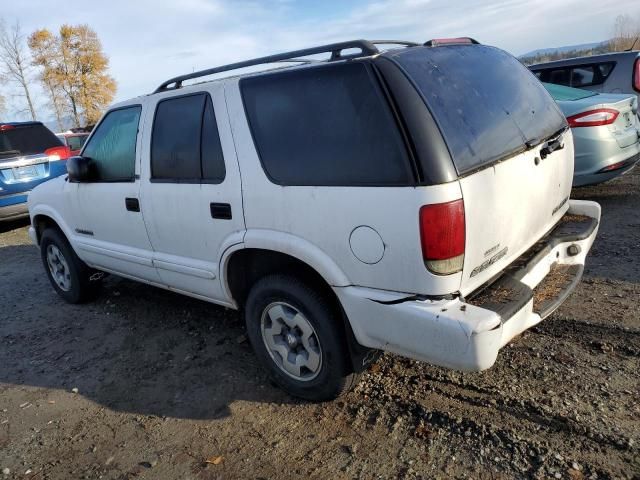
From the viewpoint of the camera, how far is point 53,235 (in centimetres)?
489

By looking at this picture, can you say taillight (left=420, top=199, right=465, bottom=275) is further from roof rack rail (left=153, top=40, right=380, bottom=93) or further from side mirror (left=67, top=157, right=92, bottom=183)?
side mirror (left=67, top=157, right=92, bottom=183)

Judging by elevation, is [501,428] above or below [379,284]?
below

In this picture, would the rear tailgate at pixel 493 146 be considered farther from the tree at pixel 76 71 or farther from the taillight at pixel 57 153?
the tree at pixel 76 71

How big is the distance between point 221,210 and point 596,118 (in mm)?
4608

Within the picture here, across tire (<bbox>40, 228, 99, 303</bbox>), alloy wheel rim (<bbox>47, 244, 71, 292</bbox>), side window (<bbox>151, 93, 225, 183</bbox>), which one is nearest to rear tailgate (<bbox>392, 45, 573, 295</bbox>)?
side window (<bbox>151, 93, 225, 183</bbox>)

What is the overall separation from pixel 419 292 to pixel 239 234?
3.83 ft

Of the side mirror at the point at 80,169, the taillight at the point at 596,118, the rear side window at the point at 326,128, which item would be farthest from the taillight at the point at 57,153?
the taillight at the point at 596,118

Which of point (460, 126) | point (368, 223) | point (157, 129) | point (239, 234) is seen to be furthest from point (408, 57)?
point (157, 129)

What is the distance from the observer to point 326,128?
8.39 ft

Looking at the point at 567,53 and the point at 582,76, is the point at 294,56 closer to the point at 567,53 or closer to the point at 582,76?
the point at 582,76

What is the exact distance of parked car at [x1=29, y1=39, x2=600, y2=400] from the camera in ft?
7.43

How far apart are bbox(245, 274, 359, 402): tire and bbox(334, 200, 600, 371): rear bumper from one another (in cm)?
19

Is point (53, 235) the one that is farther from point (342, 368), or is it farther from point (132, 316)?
point (342, 368)

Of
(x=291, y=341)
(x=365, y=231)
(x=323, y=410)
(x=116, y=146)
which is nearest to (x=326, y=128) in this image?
(x=365, y=231)
